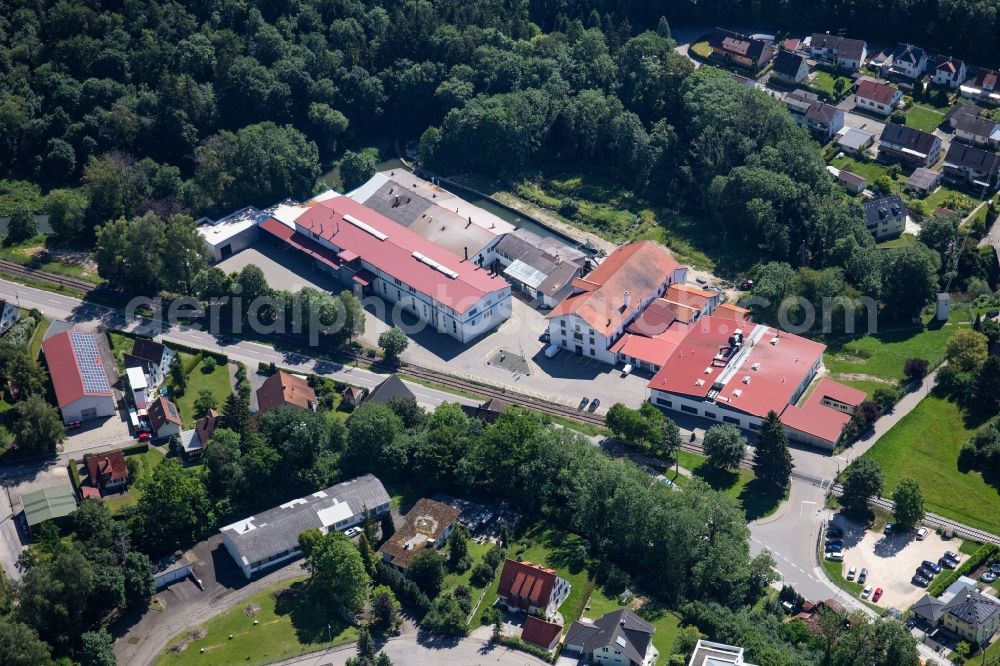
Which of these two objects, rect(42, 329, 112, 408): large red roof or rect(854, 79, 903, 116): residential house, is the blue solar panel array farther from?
rect(854, 79, 903, 116): residential house

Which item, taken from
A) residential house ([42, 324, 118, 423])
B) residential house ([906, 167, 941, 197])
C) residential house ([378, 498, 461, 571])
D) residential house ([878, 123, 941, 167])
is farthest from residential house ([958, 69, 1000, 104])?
residential house ([42, 324, 118, 423])

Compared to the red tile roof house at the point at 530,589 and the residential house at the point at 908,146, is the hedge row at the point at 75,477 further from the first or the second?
the residential house at the point at 908,146

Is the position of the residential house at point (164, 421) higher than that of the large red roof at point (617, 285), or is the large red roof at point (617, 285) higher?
the large red roof at point (617, 285)

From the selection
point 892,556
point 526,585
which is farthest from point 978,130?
point 526,585

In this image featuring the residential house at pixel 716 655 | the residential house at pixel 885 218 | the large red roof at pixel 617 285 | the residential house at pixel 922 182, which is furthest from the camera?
the residential house at pixel 922 182

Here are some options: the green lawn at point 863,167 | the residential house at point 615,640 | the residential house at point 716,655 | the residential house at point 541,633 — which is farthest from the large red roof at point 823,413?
the green lawn at point 863,167

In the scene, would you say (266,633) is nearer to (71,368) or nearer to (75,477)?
(75,477)

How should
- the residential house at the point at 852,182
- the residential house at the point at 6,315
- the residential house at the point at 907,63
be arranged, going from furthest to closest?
the residential house at the point at 907,63 → the residential house at the point at 852,182 → the residential house at the point at 6,315

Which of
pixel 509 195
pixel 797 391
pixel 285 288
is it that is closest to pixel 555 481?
pixel 797 391
